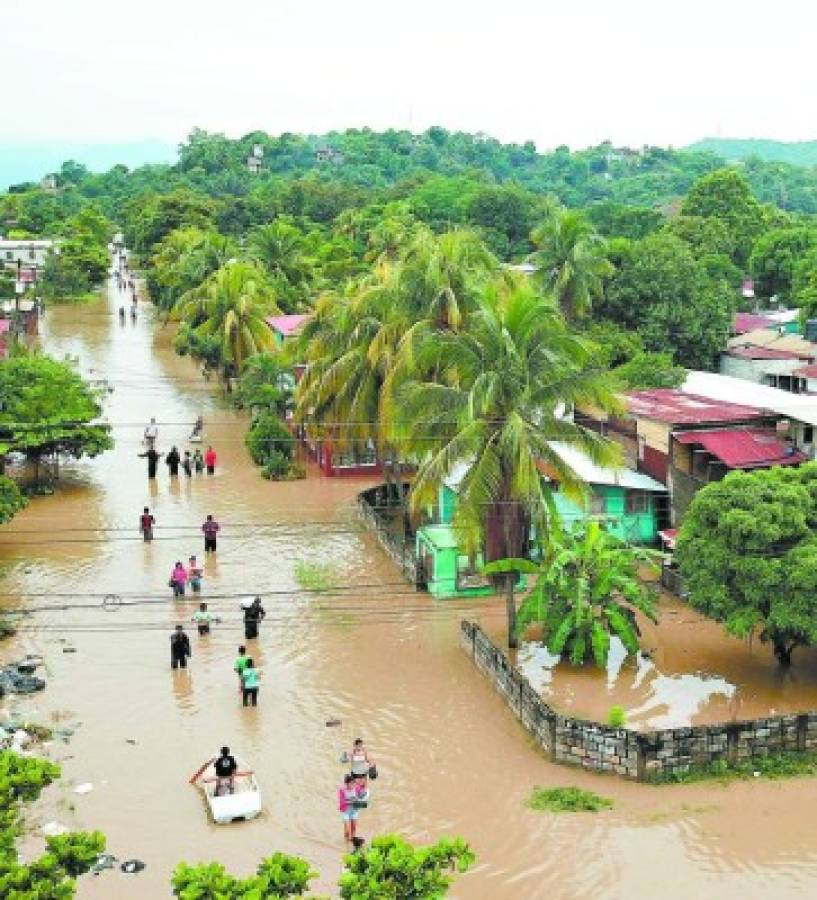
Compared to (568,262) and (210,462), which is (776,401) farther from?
(210,462)

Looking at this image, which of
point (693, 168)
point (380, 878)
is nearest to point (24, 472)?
point (380, 878)

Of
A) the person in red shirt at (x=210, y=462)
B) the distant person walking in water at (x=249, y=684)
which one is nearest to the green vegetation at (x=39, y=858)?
the distant person walking in water at (x=249, y=684)

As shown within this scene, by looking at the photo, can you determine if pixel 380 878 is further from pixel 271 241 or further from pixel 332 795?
pixel 271 241

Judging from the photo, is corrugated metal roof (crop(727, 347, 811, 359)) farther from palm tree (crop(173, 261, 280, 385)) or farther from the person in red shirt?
the person in red shirt

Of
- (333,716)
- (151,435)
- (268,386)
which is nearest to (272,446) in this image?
(268,386)

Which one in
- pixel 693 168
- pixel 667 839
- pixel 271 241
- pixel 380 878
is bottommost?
pixel 667 839

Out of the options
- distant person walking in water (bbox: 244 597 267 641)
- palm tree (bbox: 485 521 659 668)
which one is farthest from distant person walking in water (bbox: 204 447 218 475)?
palm tree (bbox: 485 521 659 668)
